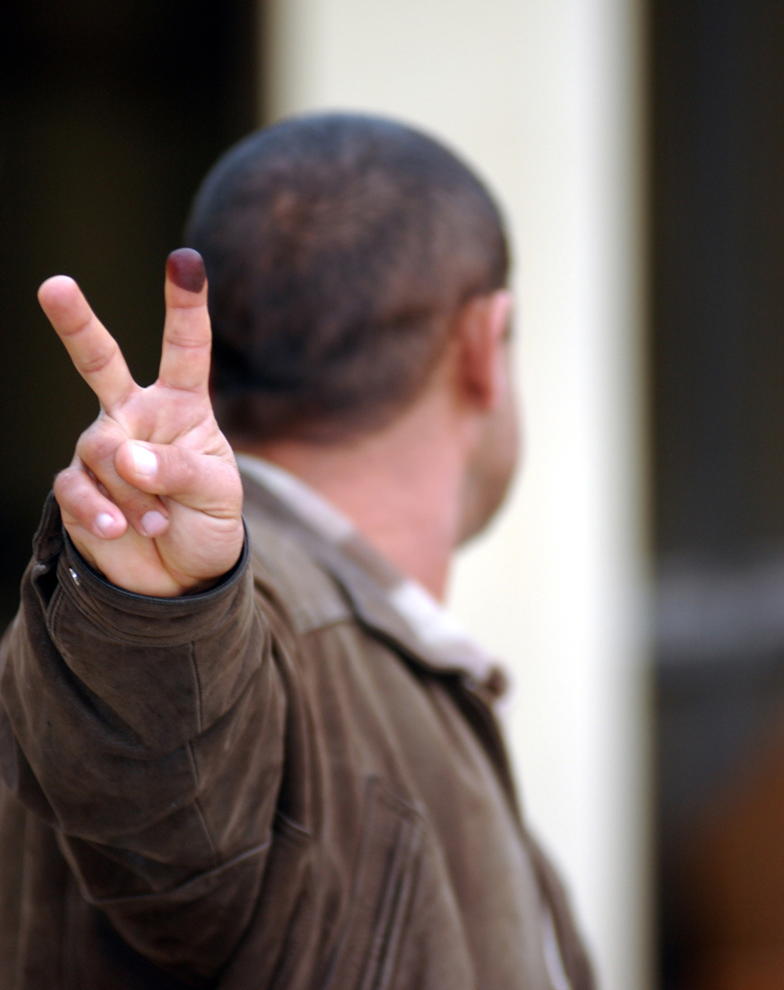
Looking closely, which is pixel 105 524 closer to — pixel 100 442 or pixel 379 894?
pixel 100 442

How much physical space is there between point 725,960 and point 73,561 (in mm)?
3602

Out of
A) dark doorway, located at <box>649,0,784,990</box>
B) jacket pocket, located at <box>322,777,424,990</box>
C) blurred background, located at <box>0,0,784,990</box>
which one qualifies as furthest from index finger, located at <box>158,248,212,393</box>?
dark doorway, located at <box>649,0,784,990</box>

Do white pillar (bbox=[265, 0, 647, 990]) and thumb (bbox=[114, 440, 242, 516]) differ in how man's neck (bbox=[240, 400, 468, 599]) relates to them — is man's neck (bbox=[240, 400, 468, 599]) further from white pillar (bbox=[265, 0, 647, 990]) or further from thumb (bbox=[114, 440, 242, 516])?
white pillar (bbox=[265, 0, 647, 990])

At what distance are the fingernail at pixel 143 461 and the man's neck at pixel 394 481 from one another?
713 mm

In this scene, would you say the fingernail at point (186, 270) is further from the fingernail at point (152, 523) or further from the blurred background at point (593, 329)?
A: the blurred background at point (593, 329)

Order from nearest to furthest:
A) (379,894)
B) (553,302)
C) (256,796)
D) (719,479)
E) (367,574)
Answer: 1. (256,796)
2. (379,894)
3. (367,574)
4. (553,302)
5. (719,479)

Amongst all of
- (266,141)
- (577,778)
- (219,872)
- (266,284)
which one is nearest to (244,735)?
(219,872)

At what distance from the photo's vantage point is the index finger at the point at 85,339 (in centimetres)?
87

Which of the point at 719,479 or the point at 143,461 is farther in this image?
the point at 719,479

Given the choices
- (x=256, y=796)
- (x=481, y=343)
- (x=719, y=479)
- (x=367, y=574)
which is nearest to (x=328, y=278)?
(x=481, y=343)

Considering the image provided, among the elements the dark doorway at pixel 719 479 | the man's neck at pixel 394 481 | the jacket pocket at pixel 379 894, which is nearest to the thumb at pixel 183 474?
the jacket pocket at pixel 379 894

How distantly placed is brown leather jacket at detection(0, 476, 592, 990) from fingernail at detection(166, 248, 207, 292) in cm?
19

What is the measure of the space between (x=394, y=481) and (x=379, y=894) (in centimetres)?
53

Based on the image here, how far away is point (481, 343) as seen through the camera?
172 centimetres
